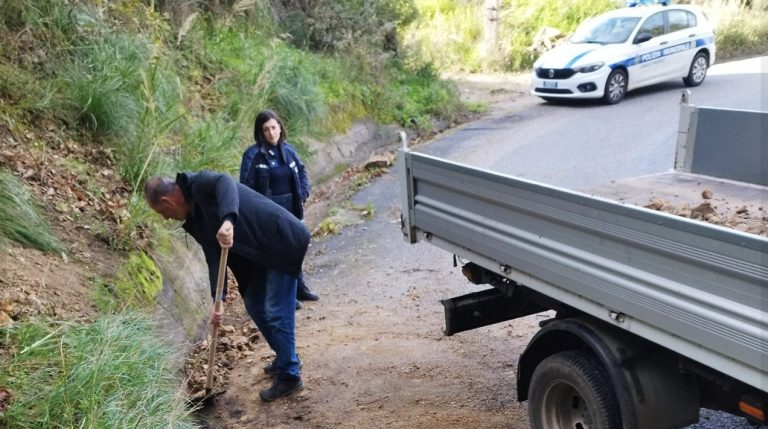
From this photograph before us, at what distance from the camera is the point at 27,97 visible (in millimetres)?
6711

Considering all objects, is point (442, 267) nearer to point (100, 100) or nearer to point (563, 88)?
point (100, 100)

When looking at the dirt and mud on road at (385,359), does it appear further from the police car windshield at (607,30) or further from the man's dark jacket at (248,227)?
the police car windshield at (607,30)

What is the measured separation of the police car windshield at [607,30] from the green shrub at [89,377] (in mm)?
12275

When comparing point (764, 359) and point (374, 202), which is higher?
point (764, 359)

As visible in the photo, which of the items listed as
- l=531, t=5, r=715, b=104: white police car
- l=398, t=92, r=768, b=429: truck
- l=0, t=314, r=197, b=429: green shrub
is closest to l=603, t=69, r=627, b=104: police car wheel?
l=531, t=5, r=715, b=104: white police car

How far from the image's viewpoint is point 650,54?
14367mm

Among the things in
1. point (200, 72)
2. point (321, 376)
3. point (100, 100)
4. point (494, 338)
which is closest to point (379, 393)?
point (321, 376)

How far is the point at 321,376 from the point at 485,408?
1.28 metres

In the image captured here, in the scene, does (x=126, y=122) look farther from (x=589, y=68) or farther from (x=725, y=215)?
(x=589, y=68)

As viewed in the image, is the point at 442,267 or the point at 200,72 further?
the point at 200,72

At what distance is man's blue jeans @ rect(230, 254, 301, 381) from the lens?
505cm

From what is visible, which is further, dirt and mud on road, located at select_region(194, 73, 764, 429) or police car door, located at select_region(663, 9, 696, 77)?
police car door, located at select_region(663, 9, 696, 77)

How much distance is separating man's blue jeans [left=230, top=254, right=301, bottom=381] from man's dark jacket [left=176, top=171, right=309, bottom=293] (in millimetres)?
144

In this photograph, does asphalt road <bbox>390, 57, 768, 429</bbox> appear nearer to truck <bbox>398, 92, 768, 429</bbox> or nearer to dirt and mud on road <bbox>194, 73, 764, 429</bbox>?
dirt and mud on road <bbox>194, 73, 764, 429</bbox>
